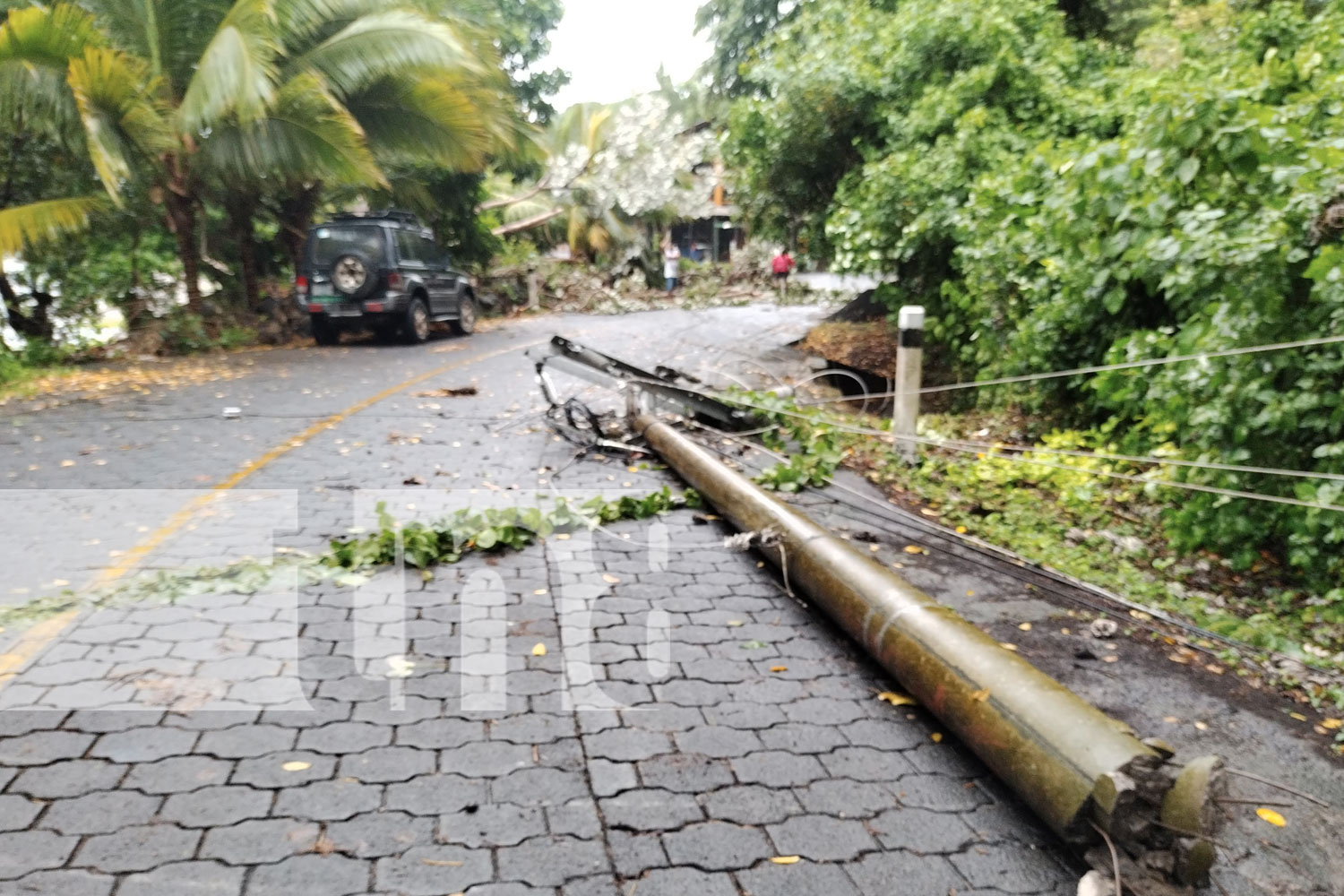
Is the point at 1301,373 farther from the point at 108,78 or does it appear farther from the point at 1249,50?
the point at 108,78

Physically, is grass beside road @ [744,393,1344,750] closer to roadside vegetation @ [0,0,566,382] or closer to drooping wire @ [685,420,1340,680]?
drooping wire @ [685,420,1340,680]

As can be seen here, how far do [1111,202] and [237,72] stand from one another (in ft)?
36.2

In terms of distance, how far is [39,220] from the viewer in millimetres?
11719

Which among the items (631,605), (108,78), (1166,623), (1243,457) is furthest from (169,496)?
(108,78)

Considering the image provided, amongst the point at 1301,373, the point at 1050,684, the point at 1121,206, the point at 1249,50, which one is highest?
the point at 1249,50

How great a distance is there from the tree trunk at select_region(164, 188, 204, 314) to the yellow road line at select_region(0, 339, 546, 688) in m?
6.41

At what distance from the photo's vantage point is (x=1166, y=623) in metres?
4.12

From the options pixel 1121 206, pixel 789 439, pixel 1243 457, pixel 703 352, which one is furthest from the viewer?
pixel 703 352

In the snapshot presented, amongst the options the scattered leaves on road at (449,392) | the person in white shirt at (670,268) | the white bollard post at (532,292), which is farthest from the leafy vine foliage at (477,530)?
the person in white shirt at (670,268)

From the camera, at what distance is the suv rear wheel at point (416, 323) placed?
15445 mm

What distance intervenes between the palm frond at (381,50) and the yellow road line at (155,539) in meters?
6.53

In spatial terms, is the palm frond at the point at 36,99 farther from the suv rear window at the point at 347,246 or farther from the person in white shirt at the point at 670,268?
the person in white shirt at the point at 670,268

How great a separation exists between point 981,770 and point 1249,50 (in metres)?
8.49

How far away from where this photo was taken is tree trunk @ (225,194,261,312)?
15.7 meters
